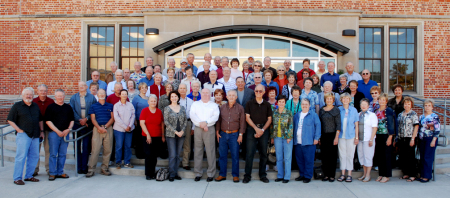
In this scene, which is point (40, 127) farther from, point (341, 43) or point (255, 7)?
point (341, 43)

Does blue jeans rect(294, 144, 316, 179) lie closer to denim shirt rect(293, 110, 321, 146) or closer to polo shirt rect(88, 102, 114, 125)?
denim shirt rect(293, 110, 321, 146)

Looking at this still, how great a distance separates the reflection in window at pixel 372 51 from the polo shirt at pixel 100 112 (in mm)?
9128

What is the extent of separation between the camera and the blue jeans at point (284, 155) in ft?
18.7

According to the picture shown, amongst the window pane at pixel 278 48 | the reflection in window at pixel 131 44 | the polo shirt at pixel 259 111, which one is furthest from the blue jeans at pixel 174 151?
the reflection in window at pixel 131 44

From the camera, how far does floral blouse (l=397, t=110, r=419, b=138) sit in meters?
5.76

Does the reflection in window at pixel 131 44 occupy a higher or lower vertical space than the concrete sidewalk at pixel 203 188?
higher

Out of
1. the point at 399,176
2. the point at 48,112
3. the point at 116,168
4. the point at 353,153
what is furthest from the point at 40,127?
the point at 399,176

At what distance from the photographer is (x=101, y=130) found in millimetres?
5898

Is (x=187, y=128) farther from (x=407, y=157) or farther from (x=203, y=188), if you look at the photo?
(x=407, y=157)

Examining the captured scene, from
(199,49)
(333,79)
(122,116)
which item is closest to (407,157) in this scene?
(333,79)

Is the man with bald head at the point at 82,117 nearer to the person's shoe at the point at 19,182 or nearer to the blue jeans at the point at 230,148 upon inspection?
the person's shoe at the point at 19,182

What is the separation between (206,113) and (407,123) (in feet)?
12.6

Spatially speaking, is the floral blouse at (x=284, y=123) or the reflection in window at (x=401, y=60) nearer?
the floral blouse at (x=284, y=123)

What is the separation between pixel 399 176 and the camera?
244 inches
